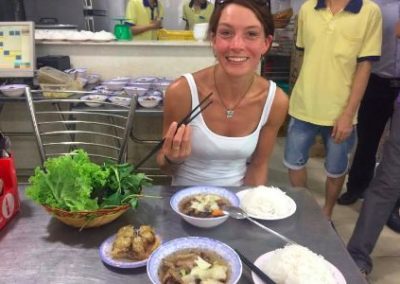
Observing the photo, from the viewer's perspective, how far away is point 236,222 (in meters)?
1.04

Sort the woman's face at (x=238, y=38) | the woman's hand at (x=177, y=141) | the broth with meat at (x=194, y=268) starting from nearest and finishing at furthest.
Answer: the broth with meat at (x=194, y=268)
the woman's hand at (x=177, y=141)
the woman's face at (x=238, y=38)

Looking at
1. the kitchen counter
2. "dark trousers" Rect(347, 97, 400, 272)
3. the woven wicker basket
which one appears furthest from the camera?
the kitchen counter

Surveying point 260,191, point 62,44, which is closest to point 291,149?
point 260,191

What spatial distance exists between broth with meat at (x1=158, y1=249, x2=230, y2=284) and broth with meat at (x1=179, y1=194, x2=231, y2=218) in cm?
15

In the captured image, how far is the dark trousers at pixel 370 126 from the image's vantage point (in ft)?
8.27

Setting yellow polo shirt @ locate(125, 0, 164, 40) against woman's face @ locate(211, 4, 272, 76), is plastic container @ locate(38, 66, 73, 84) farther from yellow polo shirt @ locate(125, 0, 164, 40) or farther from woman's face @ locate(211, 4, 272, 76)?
woman's face @ locate(211, 4, 272, 76)

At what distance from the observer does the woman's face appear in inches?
47.3

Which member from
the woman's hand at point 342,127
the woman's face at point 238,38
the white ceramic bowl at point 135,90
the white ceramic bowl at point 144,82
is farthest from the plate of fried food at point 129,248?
the white ceramic bowl at point 144,82

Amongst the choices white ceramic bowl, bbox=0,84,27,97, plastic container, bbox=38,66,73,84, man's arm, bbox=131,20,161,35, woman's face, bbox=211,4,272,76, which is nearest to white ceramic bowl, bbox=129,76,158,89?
plastic container, bbox=38,66,73,84

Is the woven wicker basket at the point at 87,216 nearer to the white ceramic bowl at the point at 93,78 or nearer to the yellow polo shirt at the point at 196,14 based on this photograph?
the white ceramic bowl at the point at 93,78

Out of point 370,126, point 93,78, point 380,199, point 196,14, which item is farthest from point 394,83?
point 196,14

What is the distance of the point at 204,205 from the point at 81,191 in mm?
352

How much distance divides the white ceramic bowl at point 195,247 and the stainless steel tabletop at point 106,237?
1.7 inches

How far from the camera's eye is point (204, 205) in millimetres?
1060
